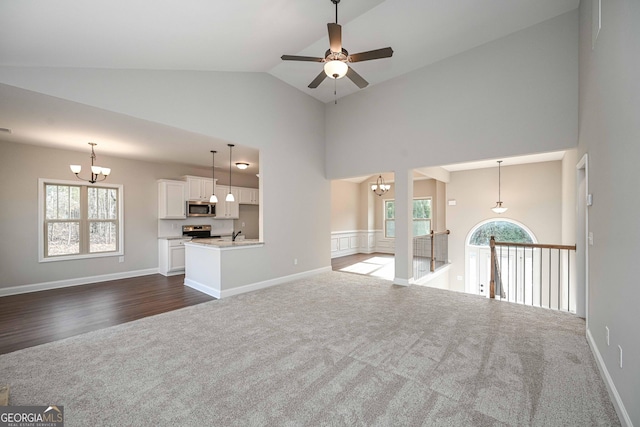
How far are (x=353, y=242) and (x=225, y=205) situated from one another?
200 inches

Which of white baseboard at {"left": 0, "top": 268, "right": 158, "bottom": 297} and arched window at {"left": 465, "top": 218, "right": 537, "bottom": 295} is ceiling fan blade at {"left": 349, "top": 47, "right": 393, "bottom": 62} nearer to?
white baseboard at {"left": 0, "top": 268, "right": 158, "bottom": 297}

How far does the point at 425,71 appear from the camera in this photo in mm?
4891

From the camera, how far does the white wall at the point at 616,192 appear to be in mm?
1586

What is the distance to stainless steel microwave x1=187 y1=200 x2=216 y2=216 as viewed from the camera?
6.68m

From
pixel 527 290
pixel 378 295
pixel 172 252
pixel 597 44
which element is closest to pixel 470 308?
pixel 378 295

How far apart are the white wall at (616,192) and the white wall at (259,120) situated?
14.7ft

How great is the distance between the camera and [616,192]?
1927 millimetres

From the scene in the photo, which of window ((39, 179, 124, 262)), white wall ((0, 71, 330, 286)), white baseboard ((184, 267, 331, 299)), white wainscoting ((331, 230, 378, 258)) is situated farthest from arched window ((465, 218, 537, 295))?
window ((39, 179, 124, 262))

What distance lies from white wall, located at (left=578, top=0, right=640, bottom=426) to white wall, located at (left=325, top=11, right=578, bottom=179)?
1.00 m

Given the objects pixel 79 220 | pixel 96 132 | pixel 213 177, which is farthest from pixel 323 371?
pixel 213 177

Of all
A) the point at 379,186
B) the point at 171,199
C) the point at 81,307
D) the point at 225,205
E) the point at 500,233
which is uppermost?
the point at 379,186

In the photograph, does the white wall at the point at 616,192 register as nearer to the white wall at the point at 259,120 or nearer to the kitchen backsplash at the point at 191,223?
the white wall at the point at 259,120

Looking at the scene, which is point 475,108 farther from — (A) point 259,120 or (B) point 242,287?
(B) point 242,287

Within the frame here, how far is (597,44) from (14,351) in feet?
21.3
